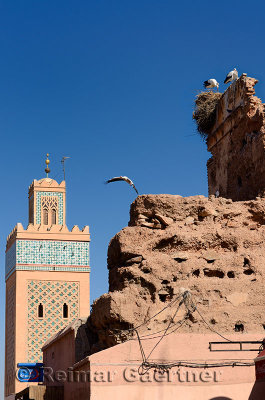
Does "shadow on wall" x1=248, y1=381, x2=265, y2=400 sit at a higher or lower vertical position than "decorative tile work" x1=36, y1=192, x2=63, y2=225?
lower

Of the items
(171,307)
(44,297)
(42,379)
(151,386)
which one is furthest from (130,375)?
(44,297)

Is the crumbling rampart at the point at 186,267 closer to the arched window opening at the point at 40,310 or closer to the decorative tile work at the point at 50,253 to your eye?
the arched window opening at the point at 40,310

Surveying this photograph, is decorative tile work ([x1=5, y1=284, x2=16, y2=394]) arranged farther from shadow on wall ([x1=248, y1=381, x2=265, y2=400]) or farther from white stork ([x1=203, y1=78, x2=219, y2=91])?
shadow on wall ([x1=248, y1=381, x2=265, y2=400])

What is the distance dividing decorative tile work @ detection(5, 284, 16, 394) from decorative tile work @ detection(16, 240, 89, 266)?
0.91 metres

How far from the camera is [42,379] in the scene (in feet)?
40.2

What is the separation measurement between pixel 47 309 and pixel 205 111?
35.7 ft

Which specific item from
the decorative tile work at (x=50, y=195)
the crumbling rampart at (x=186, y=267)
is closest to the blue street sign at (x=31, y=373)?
the crumbling rampart at (x=186, y=267)

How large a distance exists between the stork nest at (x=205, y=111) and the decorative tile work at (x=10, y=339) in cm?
1110

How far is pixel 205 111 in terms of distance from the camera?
12180mm

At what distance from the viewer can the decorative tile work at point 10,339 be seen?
21716 millimetres

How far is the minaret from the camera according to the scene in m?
21.5

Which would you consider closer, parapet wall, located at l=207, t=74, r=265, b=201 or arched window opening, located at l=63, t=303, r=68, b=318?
parapet wall, located at l=207, t=74, r=265, b=201

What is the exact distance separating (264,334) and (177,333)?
0.94m

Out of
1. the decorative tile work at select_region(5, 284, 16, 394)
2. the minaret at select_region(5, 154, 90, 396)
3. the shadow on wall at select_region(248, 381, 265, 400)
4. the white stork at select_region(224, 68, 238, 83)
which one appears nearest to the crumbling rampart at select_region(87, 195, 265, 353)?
the shadow on wall at select_region(248, 381, 265, 400)
